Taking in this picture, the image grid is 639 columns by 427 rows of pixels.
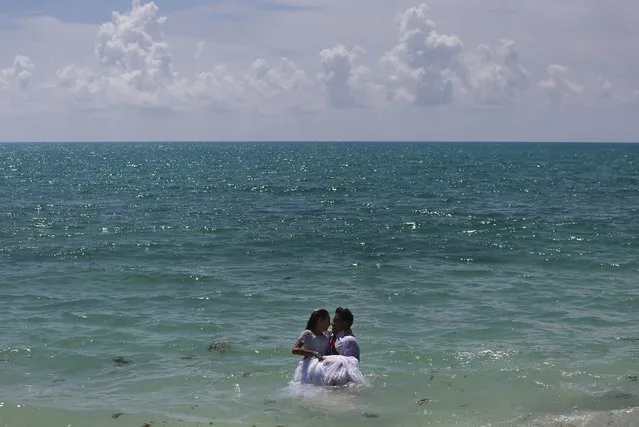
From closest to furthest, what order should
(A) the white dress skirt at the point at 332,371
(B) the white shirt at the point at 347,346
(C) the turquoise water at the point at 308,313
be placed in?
(C) the turquoise water at the point at 308,313 → (A) the white dress skirt at the point at 332,371 → (B) the white shirt at the point at 347,346

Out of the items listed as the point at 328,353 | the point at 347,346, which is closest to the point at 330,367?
the point at 328,353

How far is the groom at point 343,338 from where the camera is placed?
12.3 m

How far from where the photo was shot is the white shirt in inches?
482

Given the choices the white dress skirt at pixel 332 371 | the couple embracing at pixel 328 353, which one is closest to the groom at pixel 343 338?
the couple embracing at pixel 328 353

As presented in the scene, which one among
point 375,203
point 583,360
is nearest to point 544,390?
point 583,360

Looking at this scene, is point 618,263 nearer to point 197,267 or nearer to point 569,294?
point 569,294

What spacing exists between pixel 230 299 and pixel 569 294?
801 cm

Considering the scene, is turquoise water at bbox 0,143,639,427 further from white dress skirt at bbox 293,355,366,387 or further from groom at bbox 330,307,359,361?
groom at bbox 330,307,359,361

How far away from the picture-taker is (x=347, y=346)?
12266mm

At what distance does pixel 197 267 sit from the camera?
23547 millimetres

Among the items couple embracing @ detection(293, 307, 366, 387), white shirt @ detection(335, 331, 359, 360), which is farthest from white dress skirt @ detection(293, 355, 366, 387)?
white shirt @ detection(335, 331, 359, 360)

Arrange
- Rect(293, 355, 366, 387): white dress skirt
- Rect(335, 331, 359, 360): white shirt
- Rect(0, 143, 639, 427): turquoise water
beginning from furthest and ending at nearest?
Rect(335, 331, 359, 360): white shirt, Rect(293, 355, 366, 387): white dress skirt, Rect(0, 143, 639, 427): turquoise water

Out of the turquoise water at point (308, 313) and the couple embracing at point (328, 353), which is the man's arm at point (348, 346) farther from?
the turquoise water at point (308, 313)

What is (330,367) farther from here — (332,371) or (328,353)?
(328,353)
